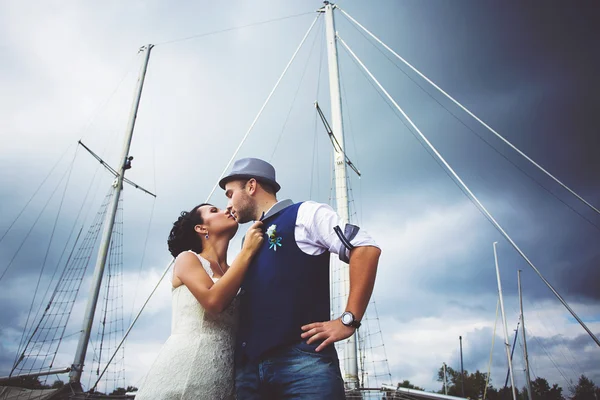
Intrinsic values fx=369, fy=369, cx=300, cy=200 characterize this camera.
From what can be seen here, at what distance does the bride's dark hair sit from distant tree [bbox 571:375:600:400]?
96.7 m

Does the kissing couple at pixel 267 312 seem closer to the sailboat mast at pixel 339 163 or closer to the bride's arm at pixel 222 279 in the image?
the bride's arm at pixel 222 279

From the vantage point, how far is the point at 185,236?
2.97 meters

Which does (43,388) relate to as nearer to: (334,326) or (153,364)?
(153,364)

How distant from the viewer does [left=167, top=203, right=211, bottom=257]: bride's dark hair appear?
117 inches

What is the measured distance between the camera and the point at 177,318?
2475 mm

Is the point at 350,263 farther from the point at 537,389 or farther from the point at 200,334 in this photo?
the point at 537,389

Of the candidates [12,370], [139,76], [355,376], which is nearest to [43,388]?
[12,370]

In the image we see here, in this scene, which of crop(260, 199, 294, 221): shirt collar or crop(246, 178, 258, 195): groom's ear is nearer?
crop(260, 199, 294, 221): shirt collar

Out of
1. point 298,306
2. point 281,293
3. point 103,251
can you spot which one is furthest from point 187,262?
point 103,251

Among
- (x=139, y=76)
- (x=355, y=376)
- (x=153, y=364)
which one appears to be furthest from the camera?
(x=139, y=76)

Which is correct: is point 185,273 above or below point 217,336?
above

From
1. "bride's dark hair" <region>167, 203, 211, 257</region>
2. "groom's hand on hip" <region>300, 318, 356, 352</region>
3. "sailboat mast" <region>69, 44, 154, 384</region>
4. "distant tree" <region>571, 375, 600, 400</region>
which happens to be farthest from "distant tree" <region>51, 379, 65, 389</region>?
"distant tree" <region>571, 375, 600, 400</region>

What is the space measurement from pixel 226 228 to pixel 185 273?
0.62 m

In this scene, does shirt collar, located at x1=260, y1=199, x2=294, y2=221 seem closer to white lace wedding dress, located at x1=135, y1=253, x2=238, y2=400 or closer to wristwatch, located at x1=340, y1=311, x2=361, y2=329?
white lace wedding dress, located at x1=135, y1=253, x2=238, y2=400
